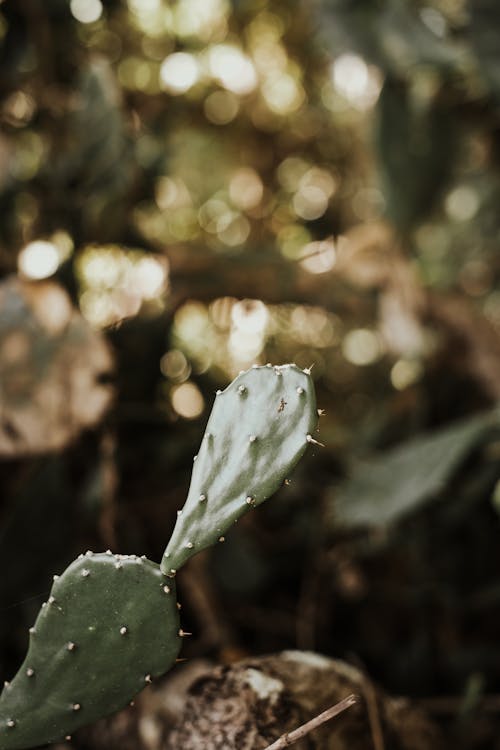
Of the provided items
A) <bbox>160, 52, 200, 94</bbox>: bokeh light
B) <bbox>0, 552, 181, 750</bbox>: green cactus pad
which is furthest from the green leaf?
<bbox>160, 52, 200, 94</bbox>: bokeh light

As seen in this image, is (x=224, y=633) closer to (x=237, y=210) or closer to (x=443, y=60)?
(x=443, y=60)

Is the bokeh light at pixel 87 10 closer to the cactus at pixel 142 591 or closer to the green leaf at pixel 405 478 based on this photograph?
the green leaf at pixel 405 478

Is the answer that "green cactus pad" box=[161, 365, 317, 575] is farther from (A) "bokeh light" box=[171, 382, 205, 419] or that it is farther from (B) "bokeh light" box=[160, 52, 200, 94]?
(B) "bokeh light" box=[160, 52, 200, 94]

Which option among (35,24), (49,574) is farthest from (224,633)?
(35,24)

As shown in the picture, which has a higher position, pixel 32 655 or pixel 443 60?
pixel 443 60

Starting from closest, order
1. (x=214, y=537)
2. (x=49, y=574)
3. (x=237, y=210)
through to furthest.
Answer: (x=214, y=537), (x=49, y=574), (x=237, y=210)

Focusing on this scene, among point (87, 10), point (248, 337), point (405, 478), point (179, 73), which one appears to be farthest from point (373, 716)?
point (179, 73)

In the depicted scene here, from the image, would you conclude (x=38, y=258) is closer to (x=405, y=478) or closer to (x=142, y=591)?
(x=405, y=478)
